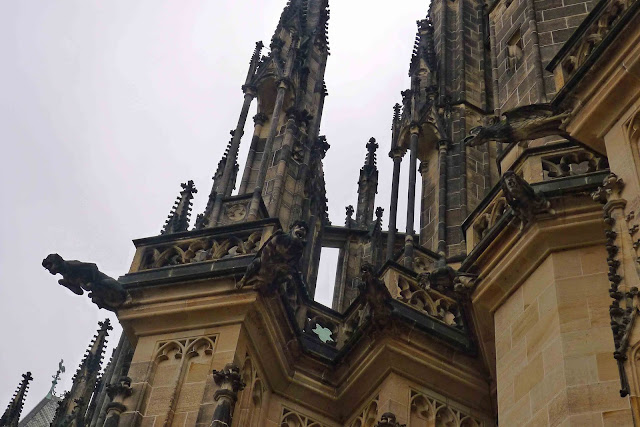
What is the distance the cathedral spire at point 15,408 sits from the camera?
68.5 feet

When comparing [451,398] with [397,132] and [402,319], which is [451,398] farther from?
[397,132]

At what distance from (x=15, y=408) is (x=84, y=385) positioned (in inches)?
82.1

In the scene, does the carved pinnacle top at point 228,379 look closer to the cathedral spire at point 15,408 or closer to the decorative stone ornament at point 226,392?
the decorative stone ornament at point 226,392

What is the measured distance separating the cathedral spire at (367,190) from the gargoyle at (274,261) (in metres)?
9.08

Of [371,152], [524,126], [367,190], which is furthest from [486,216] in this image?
[367,190]

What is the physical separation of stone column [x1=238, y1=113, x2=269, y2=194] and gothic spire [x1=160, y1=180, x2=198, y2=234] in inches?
38.2

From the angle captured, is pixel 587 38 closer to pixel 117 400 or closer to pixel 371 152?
pixel 117 400

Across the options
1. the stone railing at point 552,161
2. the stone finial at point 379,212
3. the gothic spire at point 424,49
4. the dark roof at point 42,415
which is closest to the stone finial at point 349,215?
the stone finial at point 379,212

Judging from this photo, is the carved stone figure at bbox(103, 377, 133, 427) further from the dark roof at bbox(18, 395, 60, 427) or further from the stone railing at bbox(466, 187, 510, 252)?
the dark roof at bbox(18, 395, 60, 427)

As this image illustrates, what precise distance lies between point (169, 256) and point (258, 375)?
188 centimetres

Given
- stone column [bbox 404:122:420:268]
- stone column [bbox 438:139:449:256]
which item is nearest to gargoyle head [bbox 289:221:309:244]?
stone column [bbox 404:122:420:268]

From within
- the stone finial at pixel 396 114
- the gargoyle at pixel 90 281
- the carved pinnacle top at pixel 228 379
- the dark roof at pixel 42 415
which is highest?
the dark roof at pixel 42 415

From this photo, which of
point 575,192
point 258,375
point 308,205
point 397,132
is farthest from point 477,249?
point 397,132

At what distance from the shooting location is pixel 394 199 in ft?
49.6
